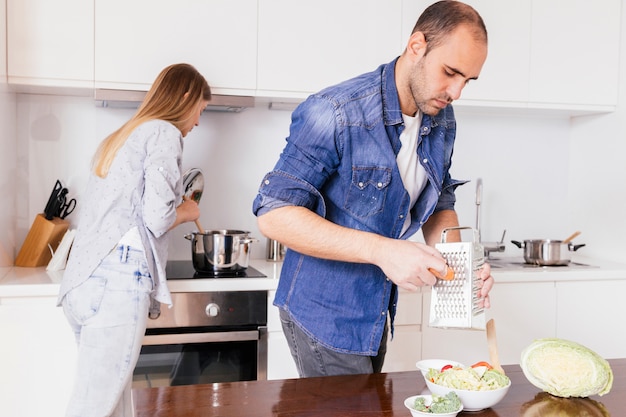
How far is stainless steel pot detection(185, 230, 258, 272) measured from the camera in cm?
256

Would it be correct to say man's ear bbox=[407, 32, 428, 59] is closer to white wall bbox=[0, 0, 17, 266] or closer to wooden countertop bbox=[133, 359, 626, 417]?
wooden countertop bbox=[133, 359, 626, 417]

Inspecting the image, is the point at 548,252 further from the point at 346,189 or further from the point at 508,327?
the point at 346,189

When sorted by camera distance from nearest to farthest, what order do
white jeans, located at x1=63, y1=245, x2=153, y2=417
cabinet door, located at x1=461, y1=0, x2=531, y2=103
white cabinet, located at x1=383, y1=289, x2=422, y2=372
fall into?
white jeans, located at x1=63, y1=245, x2=153, y2=417
white cabinet, located at x1=383, y1=289, x2=422, y2=372
cabinet door, located at x1=461, y1=0, x2=531, y2=103

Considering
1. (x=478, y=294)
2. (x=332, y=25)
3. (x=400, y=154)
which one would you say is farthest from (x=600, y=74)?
(x=478, y=294)

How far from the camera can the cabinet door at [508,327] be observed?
274cm

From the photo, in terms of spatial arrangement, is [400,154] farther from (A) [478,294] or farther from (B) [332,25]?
(B) [332,25]

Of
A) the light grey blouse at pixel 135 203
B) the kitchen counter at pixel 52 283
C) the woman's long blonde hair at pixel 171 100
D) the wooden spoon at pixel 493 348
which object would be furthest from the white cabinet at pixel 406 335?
the wooden spoon at pixel 493 348

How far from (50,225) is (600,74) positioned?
245 cm

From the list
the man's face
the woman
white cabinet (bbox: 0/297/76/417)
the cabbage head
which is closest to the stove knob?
the woman

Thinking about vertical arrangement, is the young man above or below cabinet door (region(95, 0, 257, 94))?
below

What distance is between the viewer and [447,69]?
4.77ft

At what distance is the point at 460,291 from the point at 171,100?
55.2 inches

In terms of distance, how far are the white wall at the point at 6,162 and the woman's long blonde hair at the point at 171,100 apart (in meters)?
0.51

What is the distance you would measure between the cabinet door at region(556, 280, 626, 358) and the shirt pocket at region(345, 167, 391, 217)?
1599 mm
